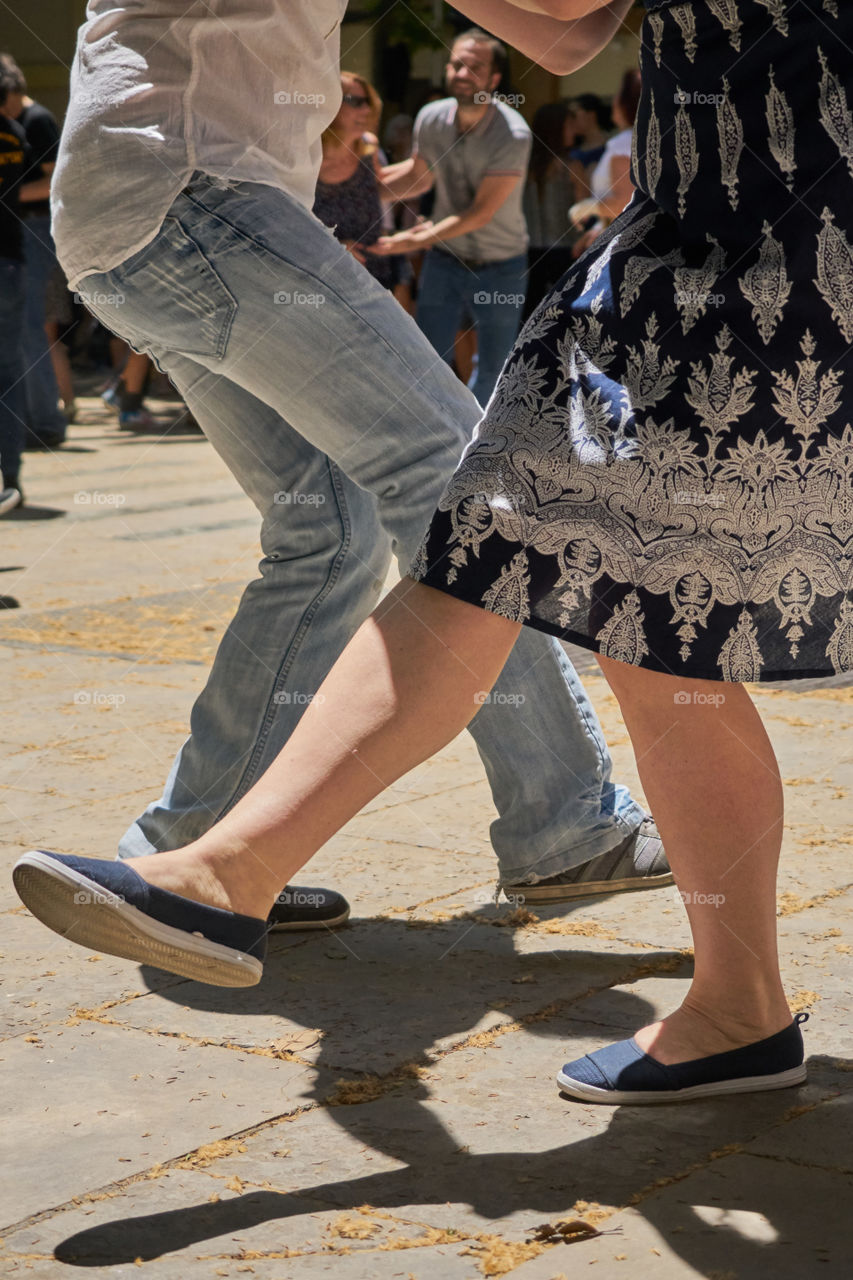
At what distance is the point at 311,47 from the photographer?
8.00 ft

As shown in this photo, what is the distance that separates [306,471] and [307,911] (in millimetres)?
709

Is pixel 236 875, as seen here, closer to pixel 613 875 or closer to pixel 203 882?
pixel 203 882

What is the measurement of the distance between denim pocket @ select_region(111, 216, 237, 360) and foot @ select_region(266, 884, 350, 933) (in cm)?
90

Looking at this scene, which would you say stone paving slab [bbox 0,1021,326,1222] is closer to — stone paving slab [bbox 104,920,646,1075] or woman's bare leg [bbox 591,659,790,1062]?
stone paving slab [bbox 104,920,646,1075]

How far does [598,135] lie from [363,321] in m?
11.4

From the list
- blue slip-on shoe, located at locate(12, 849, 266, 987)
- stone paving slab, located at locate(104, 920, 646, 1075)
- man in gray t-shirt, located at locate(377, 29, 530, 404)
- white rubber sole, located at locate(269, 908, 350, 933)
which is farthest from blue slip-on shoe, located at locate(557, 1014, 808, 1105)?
man in gray t-shirt, located at locate(377, 29, 530, 404)

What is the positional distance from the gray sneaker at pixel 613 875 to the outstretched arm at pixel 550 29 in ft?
3.96

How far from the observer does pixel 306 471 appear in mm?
2598

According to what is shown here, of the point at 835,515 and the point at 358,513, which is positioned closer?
the point at 835,515

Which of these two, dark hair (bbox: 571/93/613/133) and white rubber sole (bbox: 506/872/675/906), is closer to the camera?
white rubber sole (bbox: 506/872/675/906)

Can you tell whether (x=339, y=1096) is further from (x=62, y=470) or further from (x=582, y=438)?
(x=62, y=470)

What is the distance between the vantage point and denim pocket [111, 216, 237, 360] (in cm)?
231

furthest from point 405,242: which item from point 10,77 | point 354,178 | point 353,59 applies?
point 353,59

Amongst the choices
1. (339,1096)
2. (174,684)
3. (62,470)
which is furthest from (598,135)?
(339,1096)
